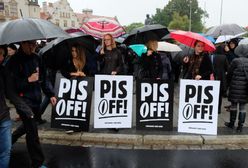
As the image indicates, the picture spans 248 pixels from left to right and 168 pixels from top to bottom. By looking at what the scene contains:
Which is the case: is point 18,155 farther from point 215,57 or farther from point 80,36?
point 215,57

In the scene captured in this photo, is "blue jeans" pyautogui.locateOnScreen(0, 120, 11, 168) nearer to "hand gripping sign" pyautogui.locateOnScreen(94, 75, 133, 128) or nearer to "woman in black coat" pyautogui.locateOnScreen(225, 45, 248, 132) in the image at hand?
"hand gripping sign" pyautogui.locateOnScreen(94, 75, 133, 128)

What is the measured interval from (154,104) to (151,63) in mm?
818

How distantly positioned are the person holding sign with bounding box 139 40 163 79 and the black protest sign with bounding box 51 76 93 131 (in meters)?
1.12

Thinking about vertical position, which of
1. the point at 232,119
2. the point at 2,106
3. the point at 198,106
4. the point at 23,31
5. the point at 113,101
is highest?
the point at 23,31

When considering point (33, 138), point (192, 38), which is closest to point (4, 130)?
point (33, 138)

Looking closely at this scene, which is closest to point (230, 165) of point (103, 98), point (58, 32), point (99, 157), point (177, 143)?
Answer: point (177, 143)

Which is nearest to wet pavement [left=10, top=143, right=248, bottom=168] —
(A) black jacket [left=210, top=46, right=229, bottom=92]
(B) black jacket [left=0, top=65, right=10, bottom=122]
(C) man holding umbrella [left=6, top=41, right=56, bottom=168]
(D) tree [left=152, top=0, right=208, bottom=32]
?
(C) man holding umbrella [left=6, top=41, right=56, bottom=168]

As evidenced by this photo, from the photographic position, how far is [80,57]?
5.98 meters

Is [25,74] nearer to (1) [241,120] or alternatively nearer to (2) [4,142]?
(2) [4,142]

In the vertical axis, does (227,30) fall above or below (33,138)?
above

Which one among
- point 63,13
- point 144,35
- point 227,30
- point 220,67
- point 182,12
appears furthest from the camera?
point 63,13

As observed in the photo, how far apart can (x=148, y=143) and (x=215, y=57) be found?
3.24 metres

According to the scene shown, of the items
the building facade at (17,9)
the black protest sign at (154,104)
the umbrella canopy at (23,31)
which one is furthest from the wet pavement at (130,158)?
the building facade at (17,9)

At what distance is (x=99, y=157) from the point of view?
509cm
